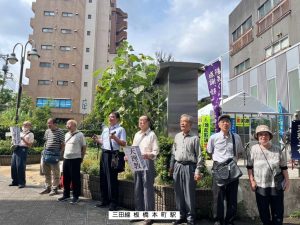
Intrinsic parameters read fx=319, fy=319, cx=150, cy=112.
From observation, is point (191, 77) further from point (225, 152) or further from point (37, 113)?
point (37, 113)

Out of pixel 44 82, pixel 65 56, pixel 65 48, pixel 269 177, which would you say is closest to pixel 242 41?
pixel 269 177

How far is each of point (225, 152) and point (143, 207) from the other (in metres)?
1.67

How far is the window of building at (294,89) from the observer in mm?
14523

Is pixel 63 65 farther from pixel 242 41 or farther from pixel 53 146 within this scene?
pixel 53 146

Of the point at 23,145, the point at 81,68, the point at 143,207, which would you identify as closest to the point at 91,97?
the point at 81,68

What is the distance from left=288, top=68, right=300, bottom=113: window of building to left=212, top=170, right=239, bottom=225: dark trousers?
36.5 feet

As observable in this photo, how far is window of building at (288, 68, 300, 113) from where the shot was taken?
14.5m

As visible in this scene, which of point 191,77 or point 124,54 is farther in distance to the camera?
point 124,54

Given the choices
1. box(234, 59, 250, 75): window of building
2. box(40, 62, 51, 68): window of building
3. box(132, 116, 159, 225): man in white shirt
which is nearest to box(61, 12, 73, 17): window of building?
box(40, 62, 51, 68): window of building

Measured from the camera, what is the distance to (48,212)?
577cm

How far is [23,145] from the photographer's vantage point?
8.09 metres

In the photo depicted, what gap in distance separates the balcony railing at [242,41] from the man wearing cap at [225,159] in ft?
56.2

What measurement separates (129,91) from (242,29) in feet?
58.5

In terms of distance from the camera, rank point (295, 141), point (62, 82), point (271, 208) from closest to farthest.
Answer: point (271, 208)
point (295, 141)
point (62, 82)
